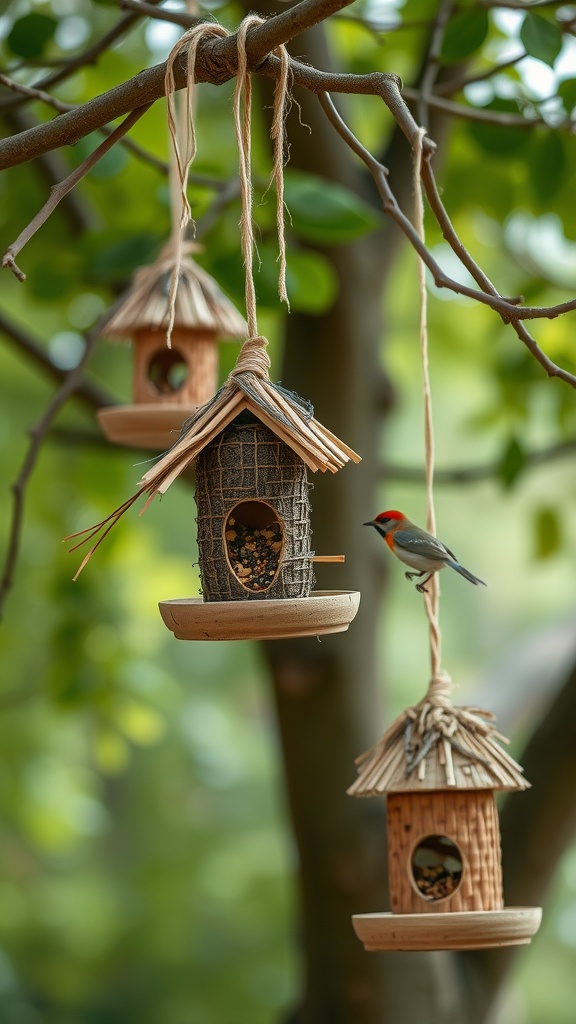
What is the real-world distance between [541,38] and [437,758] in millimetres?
1339

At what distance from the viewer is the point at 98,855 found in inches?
415

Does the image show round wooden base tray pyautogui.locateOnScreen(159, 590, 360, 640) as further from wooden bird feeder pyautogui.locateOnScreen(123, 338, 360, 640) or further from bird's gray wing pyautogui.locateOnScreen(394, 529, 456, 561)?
bird's gray wing pyautogui.locateOnScreen(394, 529, 456, 561)

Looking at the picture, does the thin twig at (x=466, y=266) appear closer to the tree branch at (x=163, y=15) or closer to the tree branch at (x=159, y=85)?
the tree branch at (x=159, y=85)

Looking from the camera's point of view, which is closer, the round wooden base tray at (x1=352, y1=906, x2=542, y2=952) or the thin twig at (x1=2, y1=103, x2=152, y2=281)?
the thin twig at (x1=2, y1=103, x2=152, y2=281)

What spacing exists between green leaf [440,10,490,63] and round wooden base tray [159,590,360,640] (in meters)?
1.43

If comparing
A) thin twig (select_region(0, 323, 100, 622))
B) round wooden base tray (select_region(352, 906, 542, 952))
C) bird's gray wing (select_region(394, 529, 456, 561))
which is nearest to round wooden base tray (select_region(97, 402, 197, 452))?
thin twig (select_region(0, 323, 100, 622))

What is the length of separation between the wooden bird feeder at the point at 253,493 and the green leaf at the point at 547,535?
7.60ft

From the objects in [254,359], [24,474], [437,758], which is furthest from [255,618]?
[24,474]

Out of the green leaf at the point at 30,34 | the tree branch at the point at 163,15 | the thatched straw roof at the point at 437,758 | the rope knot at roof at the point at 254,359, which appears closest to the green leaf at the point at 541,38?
the tree branch at the point at 163,15

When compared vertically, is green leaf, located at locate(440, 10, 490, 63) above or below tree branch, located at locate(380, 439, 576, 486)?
above

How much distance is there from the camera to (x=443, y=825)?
1979 mm

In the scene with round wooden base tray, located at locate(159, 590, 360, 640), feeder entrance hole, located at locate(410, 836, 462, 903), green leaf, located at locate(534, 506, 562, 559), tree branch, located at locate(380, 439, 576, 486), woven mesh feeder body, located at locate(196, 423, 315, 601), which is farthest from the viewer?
green leaf, located at locate(534, 506, 562, 559)

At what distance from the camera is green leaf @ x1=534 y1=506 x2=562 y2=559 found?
4039mm

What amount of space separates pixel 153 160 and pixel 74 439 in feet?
4.26
